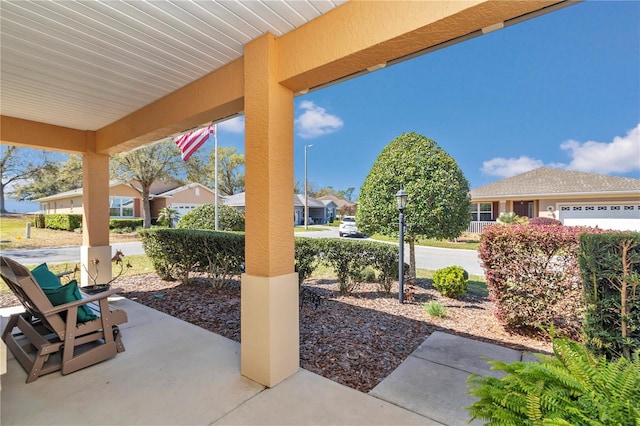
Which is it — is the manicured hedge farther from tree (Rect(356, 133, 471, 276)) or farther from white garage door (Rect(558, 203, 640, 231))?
white garage door (Rect(558, 203, 640, 231))

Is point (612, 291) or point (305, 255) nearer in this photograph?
point (612, 291)

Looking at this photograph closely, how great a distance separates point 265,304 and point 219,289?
3751 mm

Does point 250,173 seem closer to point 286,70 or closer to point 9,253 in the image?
point 286,70

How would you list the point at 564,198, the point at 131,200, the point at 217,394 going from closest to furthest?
the point at 217,394 < the point at 564,198 < the point at 131,200

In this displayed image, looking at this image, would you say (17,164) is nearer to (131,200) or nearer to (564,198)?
(131,200)

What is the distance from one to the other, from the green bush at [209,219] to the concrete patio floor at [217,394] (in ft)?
20.1

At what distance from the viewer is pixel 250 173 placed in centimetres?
278

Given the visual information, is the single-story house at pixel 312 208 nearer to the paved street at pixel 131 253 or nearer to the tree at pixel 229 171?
the tree at pixel 229 171

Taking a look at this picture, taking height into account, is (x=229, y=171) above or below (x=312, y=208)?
above

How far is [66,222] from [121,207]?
5362 mm

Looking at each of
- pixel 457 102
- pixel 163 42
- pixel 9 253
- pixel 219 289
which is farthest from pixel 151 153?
pixel 457 102

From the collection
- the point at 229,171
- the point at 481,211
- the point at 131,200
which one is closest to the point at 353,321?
the point at 481,211

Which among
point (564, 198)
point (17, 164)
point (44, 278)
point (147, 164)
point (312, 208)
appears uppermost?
point (17, 164)

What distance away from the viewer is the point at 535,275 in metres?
3.81
